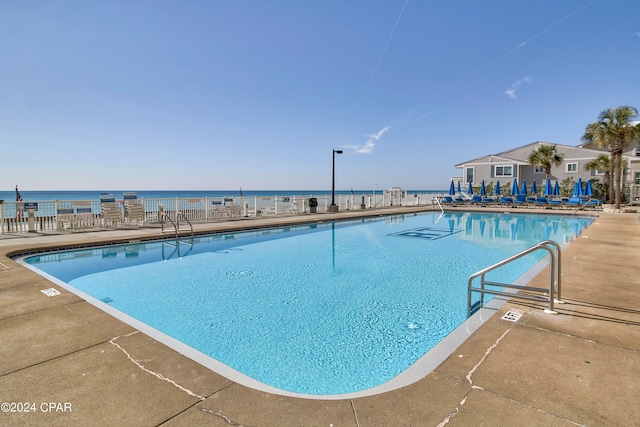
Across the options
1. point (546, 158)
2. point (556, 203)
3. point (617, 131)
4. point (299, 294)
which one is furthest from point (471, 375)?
point (546, 158)

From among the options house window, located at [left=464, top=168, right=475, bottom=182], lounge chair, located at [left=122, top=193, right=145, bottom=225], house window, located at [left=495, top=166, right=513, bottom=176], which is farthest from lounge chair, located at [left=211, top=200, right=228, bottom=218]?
house window, located at [left=495, top=166, right=513, bottom=176]

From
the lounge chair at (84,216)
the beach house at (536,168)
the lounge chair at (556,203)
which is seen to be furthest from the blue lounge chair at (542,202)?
the lounge chair at (84,216)

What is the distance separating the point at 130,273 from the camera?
6.80 meters

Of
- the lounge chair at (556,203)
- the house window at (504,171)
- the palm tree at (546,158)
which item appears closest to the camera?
the lounge chair at (556,203)

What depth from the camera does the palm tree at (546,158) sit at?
25422mm

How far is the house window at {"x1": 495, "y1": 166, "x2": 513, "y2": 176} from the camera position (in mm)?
28406

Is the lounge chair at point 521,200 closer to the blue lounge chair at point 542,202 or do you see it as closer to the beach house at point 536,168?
the blue lounge chair at point 542,202

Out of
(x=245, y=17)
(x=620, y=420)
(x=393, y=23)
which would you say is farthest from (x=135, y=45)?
(x=620, y=420)

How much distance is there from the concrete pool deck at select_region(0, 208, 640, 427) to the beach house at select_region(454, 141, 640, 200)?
2878 centimetres

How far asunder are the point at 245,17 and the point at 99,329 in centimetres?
1259

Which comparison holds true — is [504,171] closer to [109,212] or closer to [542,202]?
[542,202]

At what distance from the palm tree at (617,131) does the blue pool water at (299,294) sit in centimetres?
1295

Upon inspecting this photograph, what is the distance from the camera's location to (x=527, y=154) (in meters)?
29.4

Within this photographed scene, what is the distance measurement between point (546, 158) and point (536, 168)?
297 cm
